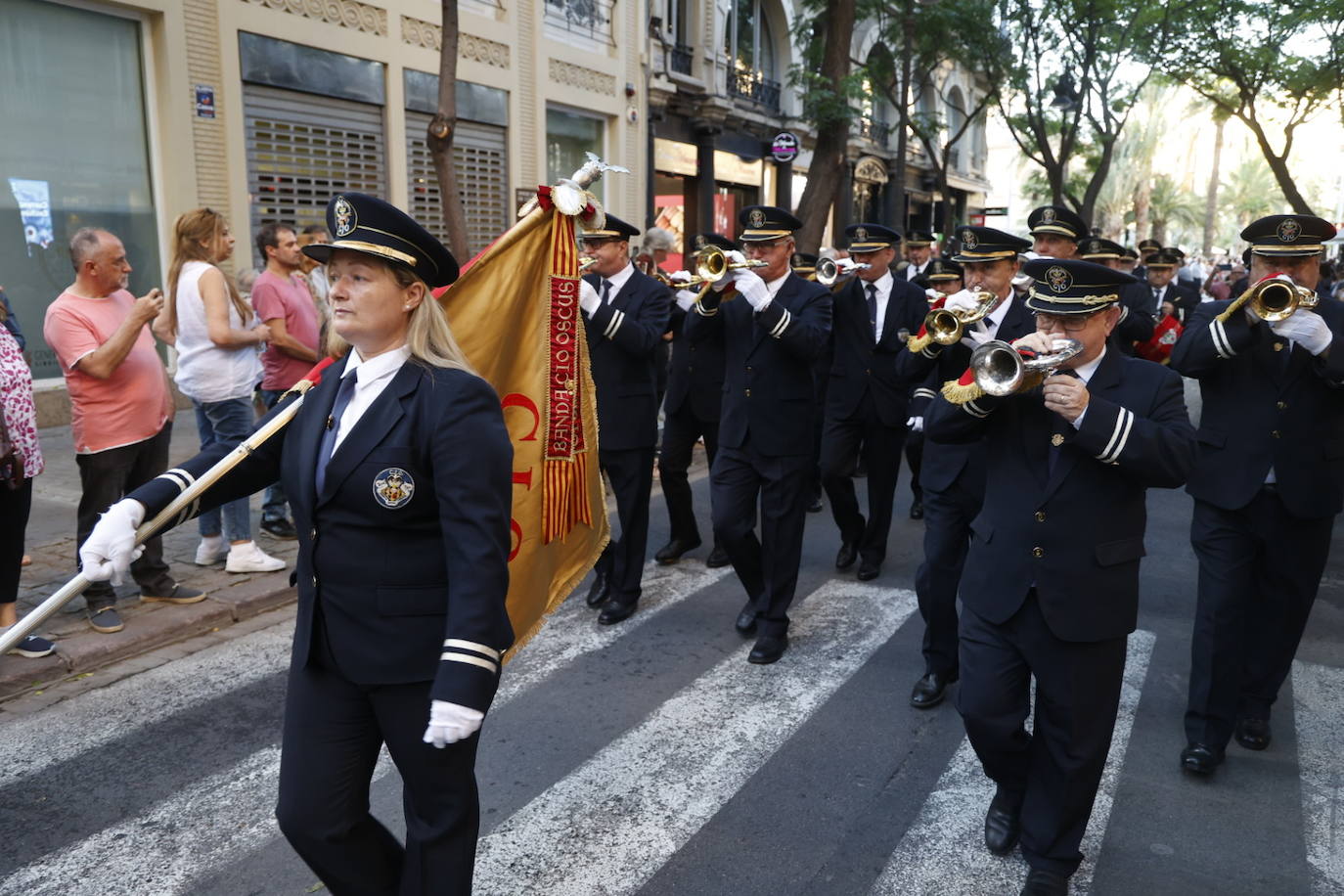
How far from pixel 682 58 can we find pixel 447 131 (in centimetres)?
1493

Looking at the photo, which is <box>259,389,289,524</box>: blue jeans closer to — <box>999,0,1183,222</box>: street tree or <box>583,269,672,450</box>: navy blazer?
<box>583,269,672,450</box>: navy blazer

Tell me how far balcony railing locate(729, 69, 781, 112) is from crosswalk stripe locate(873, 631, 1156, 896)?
2286cm

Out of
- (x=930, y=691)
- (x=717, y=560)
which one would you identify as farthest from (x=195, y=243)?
(x=930, y=691)

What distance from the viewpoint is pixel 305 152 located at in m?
13.9

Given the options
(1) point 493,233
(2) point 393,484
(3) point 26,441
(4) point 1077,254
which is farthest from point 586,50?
(2) point 393,484

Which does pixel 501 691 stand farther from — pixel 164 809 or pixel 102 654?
pixel 102 654

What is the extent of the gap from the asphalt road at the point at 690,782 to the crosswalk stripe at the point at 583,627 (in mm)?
24

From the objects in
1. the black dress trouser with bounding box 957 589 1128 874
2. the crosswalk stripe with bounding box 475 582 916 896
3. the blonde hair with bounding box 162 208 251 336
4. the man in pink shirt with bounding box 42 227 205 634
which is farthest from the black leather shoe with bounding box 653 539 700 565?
the black dress trouser with bounding box 957 589 1128 874

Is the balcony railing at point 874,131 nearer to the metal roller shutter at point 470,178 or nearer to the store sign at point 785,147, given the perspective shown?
the store sign at point 785,147

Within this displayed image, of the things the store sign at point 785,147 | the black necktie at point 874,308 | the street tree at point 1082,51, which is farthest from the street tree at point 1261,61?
the black necktie at point 874,308

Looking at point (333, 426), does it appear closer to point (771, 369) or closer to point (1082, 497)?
point (1082, 497)

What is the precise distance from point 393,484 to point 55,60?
1094 cm

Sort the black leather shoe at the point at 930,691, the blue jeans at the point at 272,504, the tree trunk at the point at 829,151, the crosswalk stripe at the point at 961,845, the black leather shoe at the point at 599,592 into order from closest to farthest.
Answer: the crosswalk stripe at the point at 961,845 → the black leather shoe at the point at 930,691 → the black leather shoe at the point at 599,592 → the blue jeans at the point at 272,504 → the tree trunk at the point at 829,151

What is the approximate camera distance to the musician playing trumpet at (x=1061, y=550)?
11.0ft
